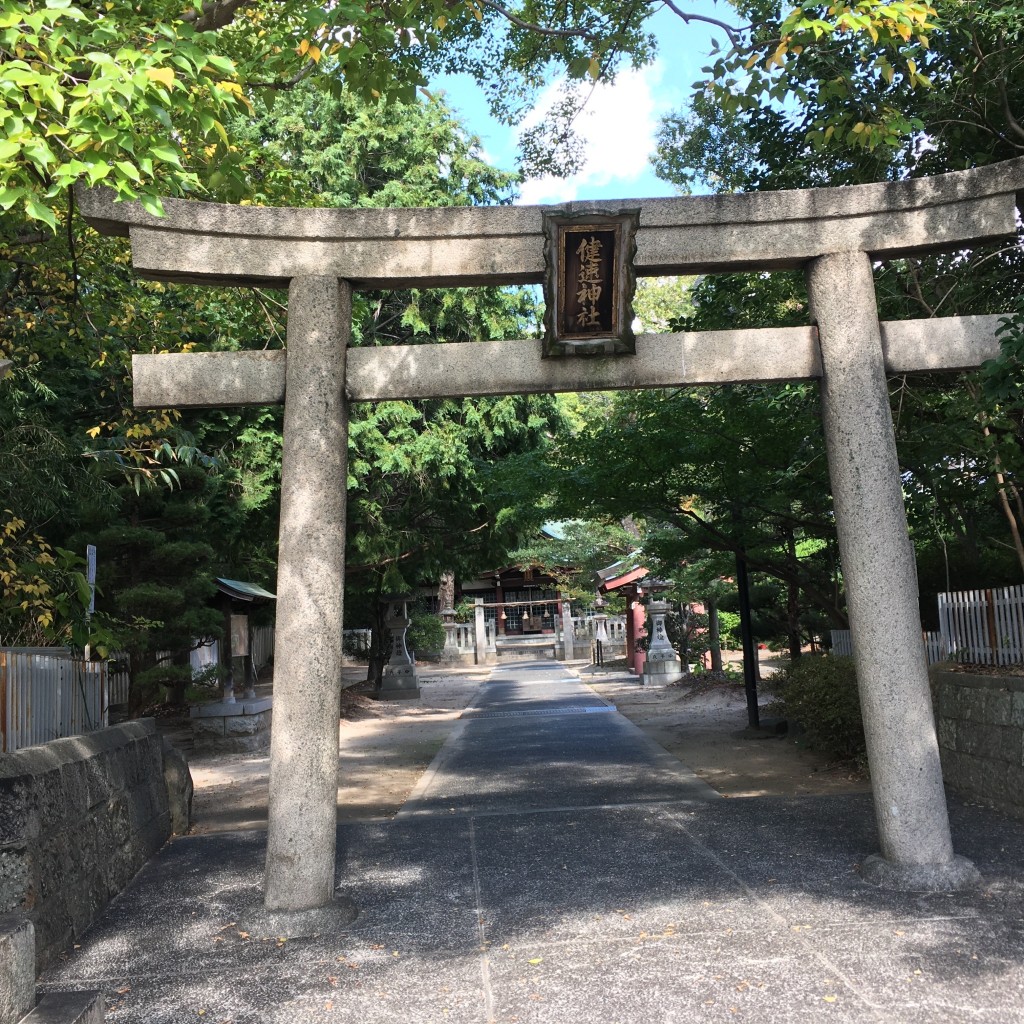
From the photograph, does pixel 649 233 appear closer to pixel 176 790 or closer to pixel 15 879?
pixel 15 879

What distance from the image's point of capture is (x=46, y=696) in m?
5.80

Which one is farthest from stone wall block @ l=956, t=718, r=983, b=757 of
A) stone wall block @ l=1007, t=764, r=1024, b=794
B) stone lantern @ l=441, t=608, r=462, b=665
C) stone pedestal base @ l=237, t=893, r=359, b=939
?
stone lantern @ l=441, t=608, r=462, b=665

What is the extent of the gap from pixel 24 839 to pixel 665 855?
384 centimetres

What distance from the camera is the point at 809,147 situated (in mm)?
9477

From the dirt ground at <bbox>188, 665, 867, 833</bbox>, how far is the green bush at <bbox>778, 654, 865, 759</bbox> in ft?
0.91

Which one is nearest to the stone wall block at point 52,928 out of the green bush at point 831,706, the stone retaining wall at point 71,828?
the stone retaining wall at point 71,828

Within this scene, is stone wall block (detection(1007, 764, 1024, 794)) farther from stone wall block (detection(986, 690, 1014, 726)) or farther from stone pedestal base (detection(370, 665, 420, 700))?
stone pedestal base (detection(370, 665, 420, 700))

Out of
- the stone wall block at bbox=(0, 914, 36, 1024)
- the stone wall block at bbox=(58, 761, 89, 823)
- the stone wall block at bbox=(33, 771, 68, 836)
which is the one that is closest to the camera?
the stone wall block at bbox=(0, 914, 36, 1024)

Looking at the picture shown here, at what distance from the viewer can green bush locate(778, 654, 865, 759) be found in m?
9.34

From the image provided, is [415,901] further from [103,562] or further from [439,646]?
[439,646]

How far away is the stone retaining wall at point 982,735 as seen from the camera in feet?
22.0

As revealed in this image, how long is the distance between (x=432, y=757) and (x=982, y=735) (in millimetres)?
7068

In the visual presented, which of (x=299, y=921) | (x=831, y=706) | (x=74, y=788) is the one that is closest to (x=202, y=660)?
(x=831, y=706)

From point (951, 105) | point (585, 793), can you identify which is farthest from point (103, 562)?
point (951, 105)
